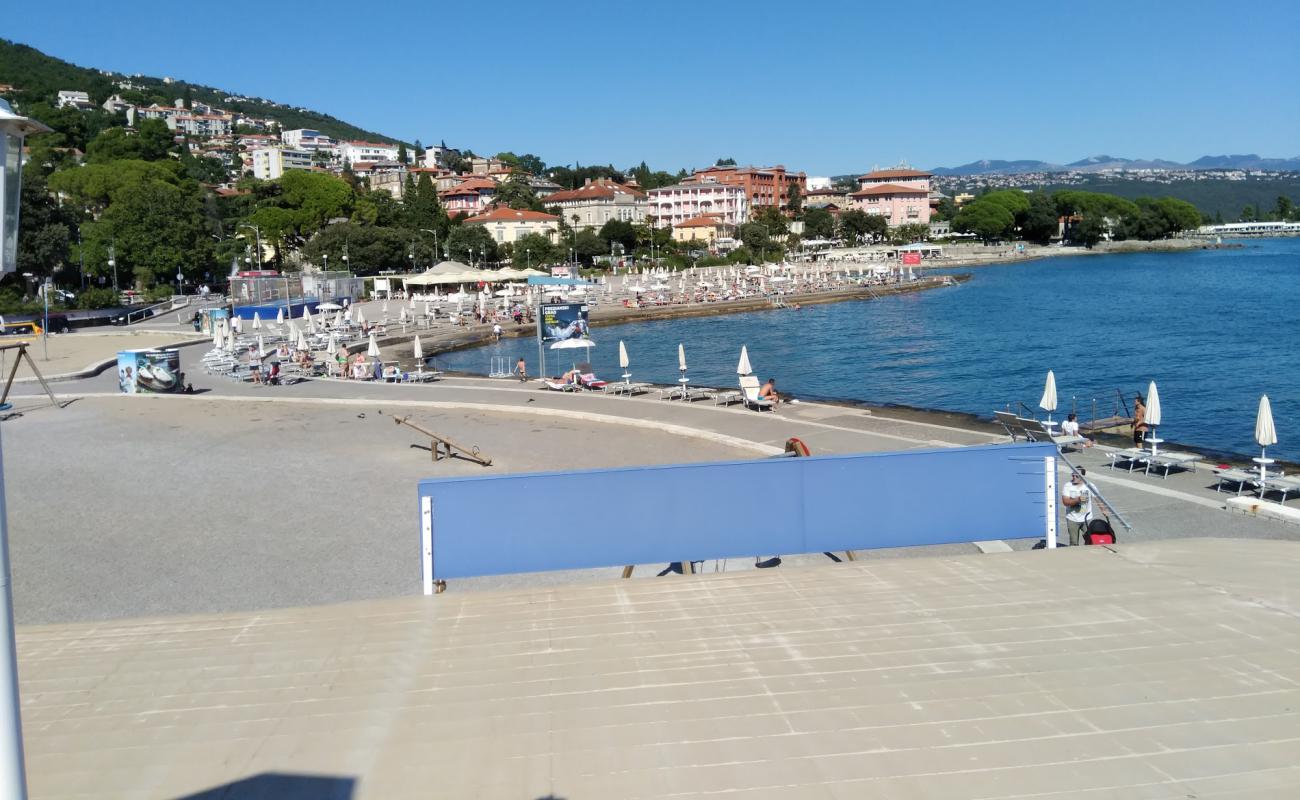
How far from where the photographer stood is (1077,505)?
8367 mm

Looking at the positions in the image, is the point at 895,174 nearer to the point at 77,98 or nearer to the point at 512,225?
the point at 512,225

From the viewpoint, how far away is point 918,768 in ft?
11.7

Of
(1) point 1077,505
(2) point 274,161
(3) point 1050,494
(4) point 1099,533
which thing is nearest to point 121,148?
(2) point 274,161

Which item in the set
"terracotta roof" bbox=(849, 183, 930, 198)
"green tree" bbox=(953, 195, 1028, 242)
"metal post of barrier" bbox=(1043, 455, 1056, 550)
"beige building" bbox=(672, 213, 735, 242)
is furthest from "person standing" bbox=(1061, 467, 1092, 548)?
"terracotta roof" bbox=(849, 183, 930, 198)

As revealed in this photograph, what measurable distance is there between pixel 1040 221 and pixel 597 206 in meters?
69.8

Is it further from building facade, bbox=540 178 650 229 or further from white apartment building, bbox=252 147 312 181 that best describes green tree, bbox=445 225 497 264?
white apartment building, bbox=252 147 312 181

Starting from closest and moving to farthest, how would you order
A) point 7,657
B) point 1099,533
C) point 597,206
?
point 7,657 → point 1099,533 → point 597,206

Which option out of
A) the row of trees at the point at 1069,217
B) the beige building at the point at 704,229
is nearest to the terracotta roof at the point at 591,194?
the beige building at the point at 704,229

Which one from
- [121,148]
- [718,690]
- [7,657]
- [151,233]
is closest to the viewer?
[7,657]

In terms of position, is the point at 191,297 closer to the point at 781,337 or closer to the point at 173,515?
the point at 781,337

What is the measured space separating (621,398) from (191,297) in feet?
154

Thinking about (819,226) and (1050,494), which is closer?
(1050,494)

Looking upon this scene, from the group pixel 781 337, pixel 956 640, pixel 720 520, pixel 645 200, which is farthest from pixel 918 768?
pixel 645 200

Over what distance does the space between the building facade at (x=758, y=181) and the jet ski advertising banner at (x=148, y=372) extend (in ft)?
406
